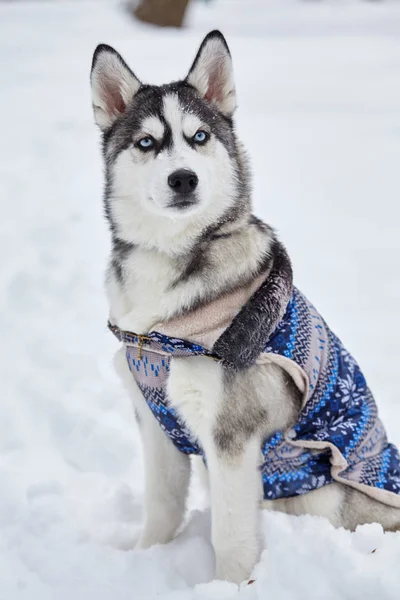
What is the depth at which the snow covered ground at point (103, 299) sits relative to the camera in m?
2.31

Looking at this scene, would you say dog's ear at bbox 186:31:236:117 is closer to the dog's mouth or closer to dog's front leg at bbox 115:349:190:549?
the dog's mouth

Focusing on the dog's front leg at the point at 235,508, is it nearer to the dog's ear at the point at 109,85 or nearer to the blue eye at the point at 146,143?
the blue eye at the point at 146,143

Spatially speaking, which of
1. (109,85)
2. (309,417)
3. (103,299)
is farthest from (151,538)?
(103,299)

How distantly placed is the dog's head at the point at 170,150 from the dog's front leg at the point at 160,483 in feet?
2.73

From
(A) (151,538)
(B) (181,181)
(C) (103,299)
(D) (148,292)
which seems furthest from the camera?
(C) (103,299)

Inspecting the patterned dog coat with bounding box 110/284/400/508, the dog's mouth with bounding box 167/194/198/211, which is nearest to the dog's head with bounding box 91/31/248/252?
the dog's mouth with bounding box 167/194/198/211

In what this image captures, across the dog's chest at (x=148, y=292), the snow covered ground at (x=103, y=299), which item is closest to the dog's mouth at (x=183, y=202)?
the dog's chest at (x=148, y=292)

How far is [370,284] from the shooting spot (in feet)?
15.7

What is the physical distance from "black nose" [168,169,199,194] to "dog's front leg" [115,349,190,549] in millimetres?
967

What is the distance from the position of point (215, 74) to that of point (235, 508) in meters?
1.63

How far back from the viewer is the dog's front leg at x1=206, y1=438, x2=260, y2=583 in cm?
232

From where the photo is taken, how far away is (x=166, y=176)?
230cm

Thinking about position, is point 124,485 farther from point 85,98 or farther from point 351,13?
point 351,13

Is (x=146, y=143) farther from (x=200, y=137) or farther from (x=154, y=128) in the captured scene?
(x=200, y=137)
